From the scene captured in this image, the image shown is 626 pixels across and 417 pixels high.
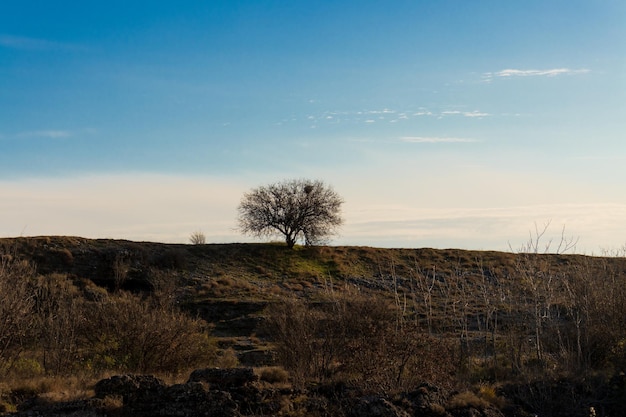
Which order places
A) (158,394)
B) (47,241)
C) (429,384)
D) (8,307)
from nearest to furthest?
(158,394), (429,384), (8,307), (47,241)

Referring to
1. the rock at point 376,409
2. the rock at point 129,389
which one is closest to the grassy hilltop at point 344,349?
the rock at point 376,409

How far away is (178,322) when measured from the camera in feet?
55.4

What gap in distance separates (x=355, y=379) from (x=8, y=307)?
8190 millimetres

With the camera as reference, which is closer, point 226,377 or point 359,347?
point 226,377

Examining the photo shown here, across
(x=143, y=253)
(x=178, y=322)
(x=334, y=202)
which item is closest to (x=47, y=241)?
(x=143, y=253)

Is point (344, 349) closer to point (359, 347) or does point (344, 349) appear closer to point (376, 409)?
point (359, 347)

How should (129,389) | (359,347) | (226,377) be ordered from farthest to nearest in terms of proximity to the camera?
1. (359,347)
2. (226,377)
3. (129,389)

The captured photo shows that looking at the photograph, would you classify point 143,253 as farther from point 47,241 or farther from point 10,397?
point 10,397

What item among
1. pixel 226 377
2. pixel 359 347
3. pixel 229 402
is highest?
pixel 359 347

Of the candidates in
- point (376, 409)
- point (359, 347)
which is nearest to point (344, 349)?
point (359, 347)

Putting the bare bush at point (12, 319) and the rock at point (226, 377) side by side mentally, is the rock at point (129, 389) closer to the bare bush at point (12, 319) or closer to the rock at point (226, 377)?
the rock at point (226, 377)

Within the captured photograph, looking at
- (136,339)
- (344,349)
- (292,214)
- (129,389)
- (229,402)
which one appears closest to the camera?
(229,402)

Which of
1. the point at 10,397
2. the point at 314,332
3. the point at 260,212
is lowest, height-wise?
the point at 10,397

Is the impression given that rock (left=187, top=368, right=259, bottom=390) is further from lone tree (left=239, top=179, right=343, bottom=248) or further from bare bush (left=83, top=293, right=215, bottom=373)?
lone tree (left=239, top=179, right=343, bottom=248)
